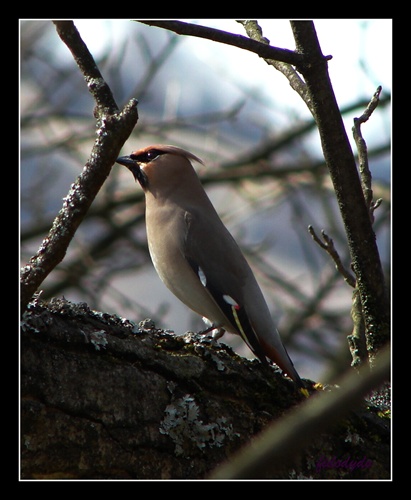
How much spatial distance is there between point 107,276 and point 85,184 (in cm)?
366

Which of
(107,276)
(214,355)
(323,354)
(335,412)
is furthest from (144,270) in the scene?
(335,412)

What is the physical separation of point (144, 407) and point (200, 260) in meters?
1.63

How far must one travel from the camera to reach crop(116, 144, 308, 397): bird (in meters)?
3.87

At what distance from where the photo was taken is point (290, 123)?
6301 millimetres

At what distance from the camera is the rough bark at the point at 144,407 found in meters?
2.48

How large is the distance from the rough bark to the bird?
62 cm

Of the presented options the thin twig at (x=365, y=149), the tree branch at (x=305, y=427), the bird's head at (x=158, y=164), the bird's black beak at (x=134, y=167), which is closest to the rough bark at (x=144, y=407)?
the thin twig at (x=365, y=149)

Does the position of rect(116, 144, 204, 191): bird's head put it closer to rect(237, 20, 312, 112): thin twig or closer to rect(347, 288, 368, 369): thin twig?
rect(237, 20, 312, 112): thin twig

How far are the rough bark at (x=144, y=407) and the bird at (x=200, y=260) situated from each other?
618mm

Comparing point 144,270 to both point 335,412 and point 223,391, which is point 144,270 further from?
point 335,412

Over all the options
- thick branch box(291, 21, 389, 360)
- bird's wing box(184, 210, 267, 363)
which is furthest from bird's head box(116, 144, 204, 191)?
thick branch box(291, 21, 389, 360)

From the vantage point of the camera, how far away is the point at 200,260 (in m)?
4.18

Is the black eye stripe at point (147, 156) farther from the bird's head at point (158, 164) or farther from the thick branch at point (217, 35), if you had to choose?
the thick branch at point (217, 35)

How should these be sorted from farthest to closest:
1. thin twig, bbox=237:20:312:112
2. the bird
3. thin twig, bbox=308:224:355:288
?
1. the bird
2. thin twig, bbox=308:224:355:288
3. thin twig, bbox=237:20:312:112
